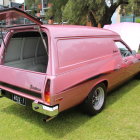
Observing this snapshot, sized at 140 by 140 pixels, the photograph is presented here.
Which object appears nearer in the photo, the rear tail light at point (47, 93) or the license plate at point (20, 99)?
the rear tail light at point (47, 93)

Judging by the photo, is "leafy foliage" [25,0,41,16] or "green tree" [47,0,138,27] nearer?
"green tree" [47,0,138,27]

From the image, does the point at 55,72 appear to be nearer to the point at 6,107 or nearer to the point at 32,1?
the point at 6,107

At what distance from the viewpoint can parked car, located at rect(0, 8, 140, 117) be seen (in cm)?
335

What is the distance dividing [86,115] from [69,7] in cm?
1078

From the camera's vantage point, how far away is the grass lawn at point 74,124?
3611 millimetres

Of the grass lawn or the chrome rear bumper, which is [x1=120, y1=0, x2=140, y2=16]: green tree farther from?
the chrome rear bumper

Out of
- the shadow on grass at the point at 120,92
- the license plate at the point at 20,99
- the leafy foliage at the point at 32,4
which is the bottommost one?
the shadow on grass at the point at 120,92

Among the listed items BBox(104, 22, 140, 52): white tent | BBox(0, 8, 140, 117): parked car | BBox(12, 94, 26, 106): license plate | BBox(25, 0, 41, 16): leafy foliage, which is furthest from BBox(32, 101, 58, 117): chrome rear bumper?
BBox(25, 0, 41, 16): leafy foliage

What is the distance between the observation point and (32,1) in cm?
1841

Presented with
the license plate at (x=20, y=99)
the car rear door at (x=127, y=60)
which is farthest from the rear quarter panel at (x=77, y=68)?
the car rear door at (x=127, y=60)

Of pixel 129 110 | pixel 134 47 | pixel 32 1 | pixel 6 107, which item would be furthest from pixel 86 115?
pixel 32 1

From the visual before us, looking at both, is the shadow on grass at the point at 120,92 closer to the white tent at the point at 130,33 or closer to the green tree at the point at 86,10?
the white tent at the point at 130,33

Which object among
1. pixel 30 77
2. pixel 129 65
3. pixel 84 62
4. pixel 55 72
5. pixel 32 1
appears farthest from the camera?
pixel 32 1

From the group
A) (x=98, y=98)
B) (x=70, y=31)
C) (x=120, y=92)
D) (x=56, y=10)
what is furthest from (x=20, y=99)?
(x=56, y=10)
